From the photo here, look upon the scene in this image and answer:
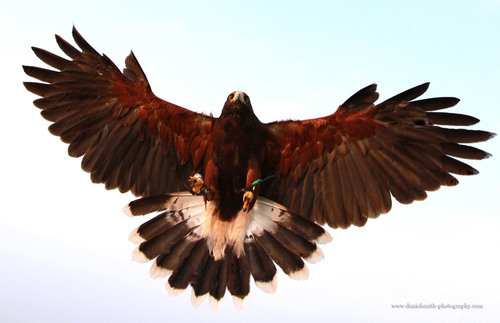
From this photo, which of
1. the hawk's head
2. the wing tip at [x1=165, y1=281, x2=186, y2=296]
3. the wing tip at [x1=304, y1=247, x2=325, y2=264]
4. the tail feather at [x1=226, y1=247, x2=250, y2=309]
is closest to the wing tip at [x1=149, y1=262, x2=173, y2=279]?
the wing tip at [x1=165, y1=281, x2=186, y2=296]

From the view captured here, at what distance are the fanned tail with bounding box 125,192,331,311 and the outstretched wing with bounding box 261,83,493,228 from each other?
0.30 m

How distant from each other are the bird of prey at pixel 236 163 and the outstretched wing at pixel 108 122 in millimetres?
12

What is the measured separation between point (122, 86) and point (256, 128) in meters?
1.59

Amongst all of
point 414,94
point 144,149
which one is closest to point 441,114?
point 414,94

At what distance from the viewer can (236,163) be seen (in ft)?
17.2

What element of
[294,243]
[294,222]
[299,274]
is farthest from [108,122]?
[299,274]

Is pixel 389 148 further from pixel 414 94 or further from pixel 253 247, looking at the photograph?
pixel 253 247

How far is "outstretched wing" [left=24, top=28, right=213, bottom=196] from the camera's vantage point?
5.62 metres

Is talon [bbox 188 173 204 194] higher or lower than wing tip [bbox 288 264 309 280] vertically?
higher

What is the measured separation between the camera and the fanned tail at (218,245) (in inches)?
215

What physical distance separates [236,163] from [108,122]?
5.39 ft

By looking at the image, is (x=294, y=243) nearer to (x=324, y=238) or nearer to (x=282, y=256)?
(x=282, y=256)

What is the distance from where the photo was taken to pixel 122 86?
559cm

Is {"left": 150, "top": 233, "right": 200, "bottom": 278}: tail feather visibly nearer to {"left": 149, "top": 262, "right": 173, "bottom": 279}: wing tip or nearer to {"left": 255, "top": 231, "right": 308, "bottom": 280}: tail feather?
{"left": 149, "top": 262, "right": 173, "bottom": 279}: wing tip
